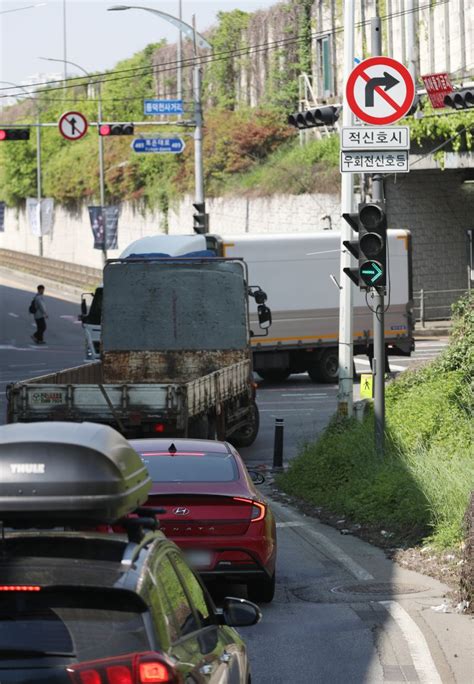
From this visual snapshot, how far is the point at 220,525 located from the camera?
1089cm

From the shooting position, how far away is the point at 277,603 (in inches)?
452

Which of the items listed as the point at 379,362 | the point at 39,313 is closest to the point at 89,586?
the point at 379,362

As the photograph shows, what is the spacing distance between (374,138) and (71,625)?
39.3 ft

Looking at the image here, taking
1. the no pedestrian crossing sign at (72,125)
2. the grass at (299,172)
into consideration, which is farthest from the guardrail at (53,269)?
the no pedestrian crossing sign at (72,125)

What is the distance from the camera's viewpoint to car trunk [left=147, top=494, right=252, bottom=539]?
427 inches

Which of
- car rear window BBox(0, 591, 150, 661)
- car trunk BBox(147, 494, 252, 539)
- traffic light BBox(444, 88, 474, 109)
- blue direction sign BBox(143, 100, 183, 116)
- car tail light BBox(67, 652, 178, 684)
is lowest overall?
car trunk BBox(147, 494, 252, 539)

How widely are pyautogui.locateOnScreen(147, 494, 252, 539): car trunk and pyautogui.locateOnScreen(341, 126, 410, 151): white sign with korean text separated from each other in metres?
6.29

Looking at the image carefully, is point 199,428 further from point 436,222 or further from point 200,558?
point 436,222

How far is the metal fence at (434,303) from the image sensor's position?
156 feet

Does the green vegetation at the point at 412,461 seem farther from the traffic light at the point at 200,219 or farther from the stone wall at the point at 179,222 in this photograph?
the stone wall at the point at 179,222

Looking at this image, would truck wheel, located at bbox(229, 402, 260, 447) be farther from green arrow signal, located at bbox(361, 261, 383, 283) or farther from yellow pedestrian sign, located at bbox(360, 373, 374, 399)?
green arrow signal, located at bbox(361, 261, 383, 283)

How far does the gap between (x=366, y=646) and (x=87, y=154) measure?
7394 centimetres

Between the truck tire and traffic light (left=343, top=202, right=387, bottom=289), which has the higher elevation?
traffic light (left=343, top=202, right=387, bottom=289)

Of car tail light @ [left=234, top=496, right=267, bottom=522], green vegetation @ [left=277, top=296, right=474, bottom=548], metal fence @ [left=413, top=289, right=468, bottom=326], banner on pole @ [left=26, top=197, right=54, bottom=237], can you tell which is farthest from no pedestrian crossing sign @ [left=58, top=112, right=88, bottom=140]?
banner on pole @ [left=26, top=197, right=54, bottom=237]
